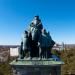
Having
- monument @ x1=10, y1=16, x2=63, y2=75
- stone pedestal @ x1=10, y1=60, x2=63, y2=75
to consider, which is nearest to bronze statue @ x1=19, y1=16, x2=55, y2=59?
monument @ x1=10, y1=16, x2=63, y2=75

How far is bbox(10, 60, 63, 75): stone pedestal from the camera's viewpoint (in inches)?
487

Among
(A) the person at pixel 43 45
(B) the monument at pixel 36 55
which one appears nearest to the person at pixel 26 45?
(B) the monument at pixel 36 55

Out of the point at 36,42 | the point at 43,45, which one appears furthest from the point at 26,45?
the point at 43,45

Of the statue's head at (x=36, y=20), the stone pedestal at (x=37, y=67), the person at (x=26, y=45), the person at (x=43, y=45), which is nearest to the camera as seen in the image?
the stone pedestal at (x=37, y=67)

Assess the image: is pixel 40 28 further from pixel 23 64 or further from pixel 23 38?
pixel 23 64

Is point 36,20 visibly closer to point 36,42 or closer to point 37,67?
point 36,42

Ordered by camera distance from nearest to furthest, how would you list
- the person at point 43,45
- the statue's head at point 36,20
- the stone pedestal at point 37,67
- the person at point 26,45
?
the stone pedestal at point 37,67 < the person at point 43,45 < the person at point 26,45 < the statue's head at point 36,20

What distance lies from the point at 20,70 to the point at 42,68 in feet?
2.57

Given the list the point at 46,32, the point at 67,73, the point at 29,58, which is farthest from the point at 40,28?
the point at 67,73

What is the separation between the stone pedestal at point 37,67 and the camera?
1238 cm

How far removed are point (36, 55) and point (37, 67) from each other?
1.89 feet

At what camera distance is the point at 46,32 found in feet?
42.2

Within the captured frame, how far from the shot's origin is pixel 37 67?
12.5m

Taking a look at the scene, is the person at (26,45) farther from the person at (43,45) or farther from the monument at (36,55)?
the person at (43,45)
